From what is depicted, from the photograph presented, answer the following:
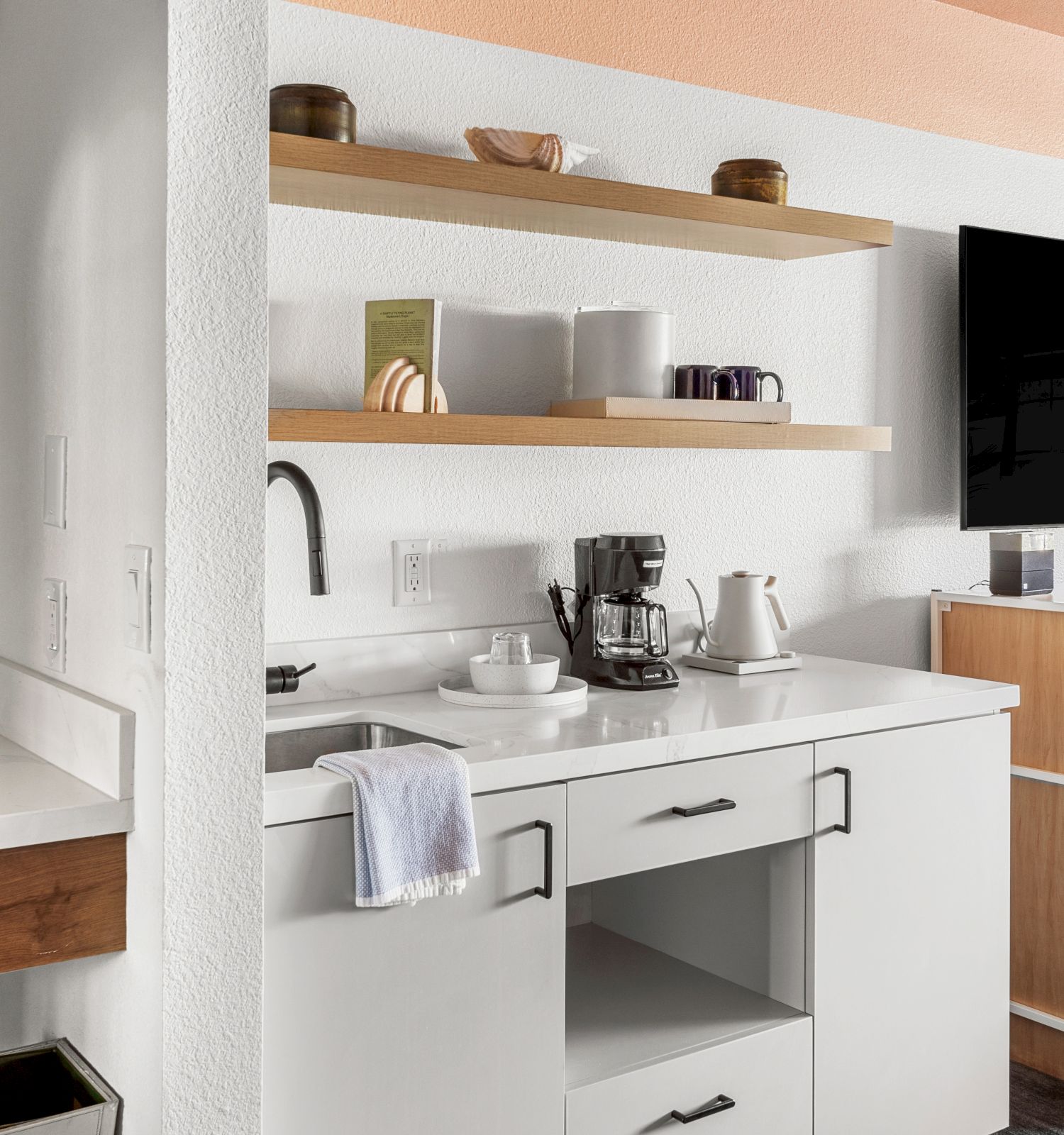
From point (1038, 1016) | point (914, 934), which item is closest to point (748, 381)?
point (914, 934)

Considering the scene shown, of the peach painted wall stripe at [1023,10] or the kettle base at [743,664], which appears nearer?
the kettle base at [743,664]

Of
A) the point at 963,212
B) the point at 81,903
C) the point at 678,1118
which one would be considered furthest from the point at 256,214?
the point at 963,212

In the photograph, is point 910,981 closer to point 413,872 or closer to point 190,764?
point 413,872

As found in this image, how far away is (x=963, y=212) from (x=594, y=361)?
52.9 inches

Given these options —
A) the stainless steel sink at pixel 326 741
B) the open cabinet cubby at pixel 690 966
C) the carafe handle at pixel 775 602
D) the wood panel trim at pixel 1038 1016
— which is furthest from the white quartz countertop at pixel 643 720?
the wood panel trim at pixel 1038 1016

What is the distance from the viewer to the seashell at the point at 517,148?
2188mm

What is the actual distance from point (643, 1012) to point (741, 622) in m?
0.82

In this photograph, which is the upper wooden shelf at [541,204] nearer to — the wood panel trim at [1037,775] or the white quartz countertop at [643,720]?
the white quartz countertop at [643,720]

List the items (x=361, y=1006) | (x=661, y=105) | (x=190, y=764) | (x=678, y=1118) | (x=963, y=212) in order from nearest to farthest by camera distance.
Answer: (x=190, y=764)
(x=361, y=1006)
(x=678, y=1118)
(x=661, y=105)
(x=963, y=212)

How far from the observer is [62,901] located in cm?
140

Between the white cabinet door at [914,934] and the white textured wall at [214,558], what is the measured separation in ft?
3.42

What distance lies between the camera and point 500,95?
2449mm

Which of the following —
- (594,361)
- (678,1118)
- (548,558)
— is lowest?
(678,1118)

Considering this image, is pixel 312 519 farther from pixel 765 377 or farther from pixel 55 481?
pixel 765 377
